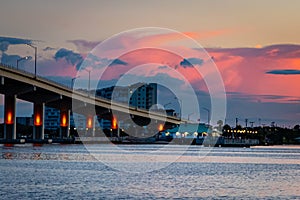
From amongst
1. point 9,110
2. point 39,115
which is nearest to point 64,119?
point 39,115

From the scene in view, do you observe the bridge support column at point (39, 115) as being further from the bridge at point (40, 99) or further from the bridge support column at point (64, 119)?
the bridge support column at point (64, 119)

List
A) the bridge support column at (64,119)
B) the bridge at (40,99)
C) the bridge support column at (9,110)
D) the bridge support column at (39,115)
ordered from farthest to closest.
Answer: the bridge support column at (64,119) < the bridge support column at (39,115) < the bridge support column at (9,110) < the bridge at (40,99)

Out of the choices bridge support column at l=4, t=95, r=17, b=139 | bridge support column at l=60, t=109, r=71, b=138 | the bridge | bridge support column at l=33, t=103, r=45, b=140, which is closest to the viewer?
the bridge

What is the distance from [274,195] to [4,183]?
17972 millimetres

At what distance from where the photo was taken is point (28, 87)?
138 meters

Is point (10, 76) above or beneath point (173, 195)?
above

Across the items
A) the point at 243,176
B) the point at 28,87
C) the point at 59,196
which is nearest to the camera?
the point at 59,196

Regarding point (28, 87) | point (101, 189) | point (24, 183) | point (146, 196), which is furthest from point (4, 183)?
point (28, 87)

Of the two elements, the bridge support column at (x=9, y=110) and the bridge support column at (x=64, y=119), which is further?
the bridge support column at (x=64, y=119)

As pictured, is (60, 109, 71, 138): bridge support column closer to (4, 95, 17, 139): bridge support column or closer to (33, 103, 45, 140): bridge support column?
(33, 103, 45, 140): bridge support column

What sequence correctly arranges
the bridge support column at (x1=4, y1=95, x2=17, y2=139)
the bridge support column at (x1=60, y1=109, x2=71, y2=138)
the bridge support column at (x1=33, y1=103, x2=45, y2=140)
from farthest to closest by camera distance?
the bridge support column at (x1=60, y1=109, x2=71, y2=138) < the bridge support column at (x1=33, y1=103, x2=45, y2=140) < the bridge support column at (x1=4, y1=95, x2=17, y2=139)

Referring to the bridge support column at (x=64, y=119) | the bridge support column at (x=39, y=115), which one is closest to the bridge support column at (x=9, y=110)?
the bridge support column at (x=39, y=115)

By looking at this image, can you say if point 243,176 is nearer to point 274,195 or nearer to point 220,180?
point 220,180

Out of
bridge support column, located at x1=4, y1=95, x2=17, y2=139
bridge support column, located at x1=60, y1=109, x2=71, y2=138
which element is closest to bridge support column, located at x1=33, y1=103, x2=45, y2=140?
bridge support column, located at x1=4, y1=95, x2=17, y2=139
